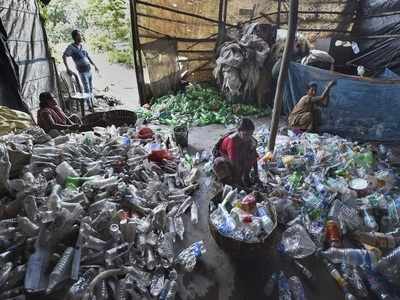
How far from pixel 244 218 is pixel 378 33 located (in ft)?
23.3

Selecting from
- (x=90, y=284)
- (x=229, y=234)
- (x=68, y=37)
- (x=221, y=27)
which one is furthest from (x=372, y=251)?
(x=68, y=37)

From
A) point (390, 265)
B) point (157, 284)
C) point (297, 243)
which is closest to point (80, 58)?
point (157, 284)

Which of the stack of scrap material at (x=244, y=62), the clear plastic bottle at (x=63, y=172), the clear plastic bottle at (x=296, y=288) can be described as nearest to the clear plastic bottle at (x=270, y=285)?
the clear plastic bottle at (x=296, y=288)

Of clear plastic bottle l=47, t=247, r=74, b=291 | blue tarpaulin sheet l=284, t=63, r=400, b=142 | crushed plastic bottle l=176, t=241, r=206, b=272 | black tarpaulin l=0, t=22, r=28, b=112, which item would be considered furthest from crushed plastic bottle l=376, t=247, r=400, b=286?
black tarpaulin l=0, t=22, r=28, b=112

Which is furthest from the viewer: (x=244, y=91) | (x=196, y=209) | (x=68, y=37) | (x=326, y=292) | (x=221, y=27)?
(x=68, y=37)

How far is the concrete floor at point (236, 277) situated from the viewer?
2.49 m

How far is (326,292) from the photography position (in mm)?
2535

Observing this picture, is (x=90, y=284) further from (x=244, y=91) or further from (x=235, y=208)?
(x=244, y=91)

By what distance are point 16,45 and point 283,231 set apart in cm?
546

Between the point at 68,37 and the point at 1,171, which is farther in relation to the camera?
the point at 68,37

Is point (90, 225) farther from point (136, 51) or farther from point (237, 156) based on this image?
point (136, 51)

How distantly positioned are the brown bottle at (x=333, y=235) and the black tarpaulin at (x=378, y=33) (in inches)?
204

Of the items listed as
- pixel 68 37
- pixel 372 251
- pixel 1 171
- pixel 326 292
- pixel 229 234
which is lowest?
pixel 326 292

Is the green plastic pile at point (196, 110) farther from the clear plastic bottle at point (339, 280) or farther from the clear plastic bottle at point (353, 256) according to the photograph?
the clear plastic bottle at point (339, 280)
